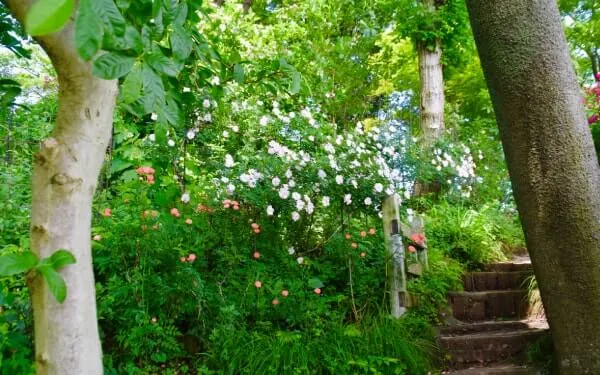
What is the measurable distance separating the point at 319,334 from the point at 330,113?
21.1ft

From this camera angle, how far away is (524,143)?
2361mm

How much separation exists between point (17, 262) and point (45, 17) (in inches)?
27.4

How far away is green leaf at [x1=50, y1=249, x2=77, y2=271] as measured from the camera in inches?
41.1

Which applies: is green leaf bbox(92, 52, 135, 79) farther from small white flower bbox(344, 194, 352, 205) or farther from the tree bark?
small white flower bbox(344, 194, 352, 205)

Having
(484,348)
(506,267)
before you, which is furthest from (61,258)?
(506,267)

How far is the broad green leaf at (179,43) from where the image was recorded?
1052 mm

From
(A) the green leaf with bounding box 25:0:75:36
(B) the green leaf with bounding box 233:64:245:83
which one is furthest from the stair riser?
(A) the green leaf with bounding box 25:0:75:36

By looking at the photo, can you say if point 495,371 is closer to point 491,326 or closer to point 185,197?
point 491,326

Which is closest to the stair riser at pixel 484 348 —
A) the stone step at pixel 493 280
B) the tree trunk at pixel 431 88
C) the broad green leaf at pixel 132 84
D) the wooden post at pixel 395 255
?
A: the wooden post at pixel 395 255

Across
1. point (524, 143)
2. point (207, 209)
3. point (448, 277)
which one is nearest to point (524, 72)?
point (524, 143)

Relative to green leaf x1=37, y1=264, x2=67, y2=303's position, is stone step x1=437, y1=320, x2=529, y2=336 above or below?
below

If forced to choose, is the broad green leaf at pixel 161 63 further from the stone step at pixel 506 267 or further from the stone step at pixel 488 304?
the stone step at pixel 506 267

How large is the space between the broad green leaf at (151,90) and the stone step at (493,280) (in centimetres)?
468

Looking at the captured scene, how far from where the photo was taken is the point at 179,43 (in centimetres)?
106
